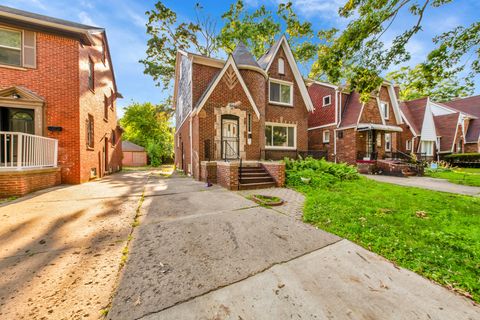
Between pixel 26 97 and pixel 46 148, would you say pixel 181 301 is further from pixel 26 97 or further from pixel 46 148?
pixel 26 97

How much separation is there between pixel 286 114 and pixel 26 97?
44.9ft

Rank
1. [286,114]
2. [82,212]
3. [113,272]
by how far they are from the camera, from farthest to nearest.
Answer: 1. [286,114]
2. [82,212]
3. [113,272]

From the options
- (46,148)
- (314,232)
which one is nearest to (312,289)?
(314,232)

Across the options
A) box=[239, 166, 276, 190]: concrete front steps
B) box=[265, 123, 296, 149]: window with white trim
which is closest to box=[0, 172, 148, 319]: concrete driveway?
box=[239, 166, 276, 190]: concrete front steps

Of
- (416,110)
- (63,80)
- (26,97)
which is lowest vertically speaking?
(26,97)

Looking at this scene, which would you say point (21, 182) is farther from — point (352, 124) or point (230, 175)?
point (352, 124)

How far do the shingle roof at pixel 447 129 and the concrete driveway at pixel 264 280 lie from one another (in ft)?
94.5

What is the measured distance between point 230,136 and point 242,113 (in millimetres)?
1501

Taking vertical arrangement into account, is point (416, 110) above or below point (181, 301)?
above

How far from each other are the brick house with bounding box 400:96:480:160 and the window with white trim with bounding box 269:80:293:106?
45.3ft

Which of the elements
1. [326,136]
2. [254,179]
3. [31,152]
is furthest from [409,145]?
[31,152]

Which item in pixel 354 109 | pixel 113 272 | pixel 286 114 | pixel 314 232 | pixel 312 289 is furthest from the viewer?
pixel 354 109

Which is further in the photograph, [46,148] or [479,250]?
[46,148]

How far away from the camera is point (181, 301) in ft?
6.23
